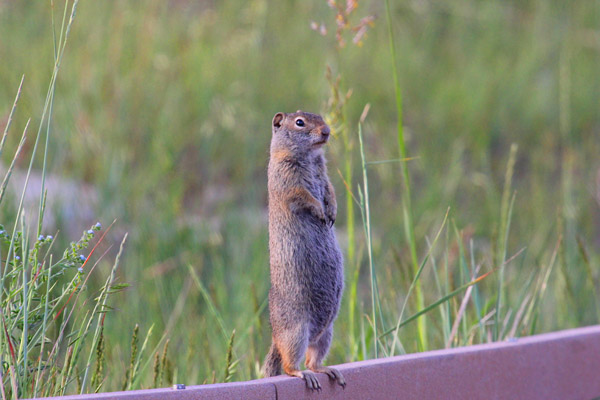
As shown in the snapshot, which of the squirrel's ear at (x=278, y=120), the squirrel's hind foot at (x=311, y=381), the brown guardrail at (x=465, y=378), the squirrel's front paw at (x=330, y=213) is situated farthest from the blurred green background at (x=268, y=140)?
the squirrel's hind foot at (x=311, y=381)

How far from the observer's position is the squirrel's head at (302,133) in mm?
2186

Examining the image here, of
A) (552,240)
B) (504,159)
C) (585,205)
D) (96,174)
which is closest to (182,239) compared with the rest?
(96,174)

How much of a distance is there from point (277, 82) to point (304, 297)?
14.6ft

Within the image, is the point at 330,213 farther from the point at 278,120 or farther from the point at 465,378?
the point at 465,378

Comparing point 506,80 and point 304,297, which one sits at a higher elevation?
point 506,80

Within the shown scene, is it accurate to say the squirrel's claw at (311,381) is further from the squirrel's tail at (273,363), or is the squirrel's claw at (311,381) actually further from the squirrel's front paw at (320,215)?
the squirrel's front paw at (320,215)

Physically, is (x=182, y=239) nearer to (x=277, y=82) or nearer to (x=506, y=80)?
(x=277, y=82)

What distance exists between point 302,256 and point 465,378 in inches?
22.7

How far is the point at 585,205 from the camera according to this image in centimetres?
531

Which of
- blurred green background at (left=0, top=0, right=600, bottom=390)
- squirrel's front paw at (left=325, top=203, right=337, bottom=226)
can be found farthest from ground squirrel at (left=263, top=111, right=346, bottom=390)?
blurred green background at (left=0, top=0, right=600, bottom=390)

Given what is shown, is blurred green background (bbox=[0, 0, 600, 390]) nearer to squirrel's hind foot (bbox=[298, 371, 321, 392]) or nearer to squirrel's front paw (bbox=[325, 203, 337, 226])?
squirrel's front paw (bbox=[325, 203, 337, 226])

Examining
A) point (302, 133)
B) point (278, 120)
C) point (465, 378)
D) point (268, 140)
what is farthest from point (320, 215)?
point (268, 140)

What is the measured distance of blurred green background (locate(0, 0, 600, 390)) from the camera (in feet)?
11.6

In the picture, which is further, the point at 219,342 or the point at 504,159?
the point at 504,159
